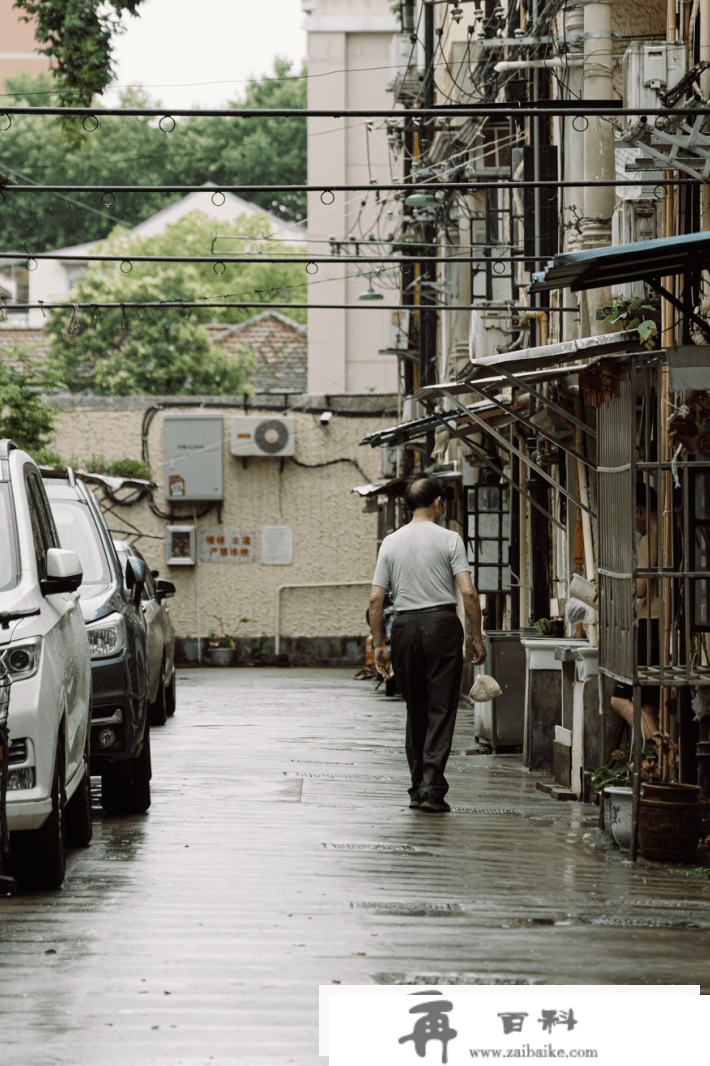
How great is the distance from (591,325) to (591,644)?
3.12m

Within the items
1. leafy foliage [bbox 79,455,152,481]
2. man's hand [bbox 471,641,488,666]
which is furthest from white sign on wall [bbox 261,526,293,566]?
man's hand [bbox 471,641,488,666]

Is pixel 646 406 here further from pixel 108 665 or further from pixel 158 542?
pixel 158 542

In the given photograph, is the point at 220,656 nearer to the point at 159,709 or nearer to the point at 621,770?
the point at 159,709

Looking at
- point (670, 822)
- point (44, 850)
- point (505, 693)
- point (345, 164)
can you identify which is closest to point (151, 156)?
point (345, 164)

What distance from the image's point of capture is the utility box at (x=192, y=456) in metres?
29.4

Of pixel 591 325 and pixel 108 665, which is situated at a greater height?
pixel 591 325

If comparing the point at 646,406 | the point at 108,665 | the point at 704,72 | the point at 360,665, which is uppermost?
the point at 704,72

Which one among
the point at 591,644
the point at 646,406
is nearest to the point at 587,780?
the point at 591,644

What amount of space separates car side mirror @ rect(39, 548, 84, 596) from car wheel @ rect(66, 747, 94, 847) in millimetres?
A: 1485

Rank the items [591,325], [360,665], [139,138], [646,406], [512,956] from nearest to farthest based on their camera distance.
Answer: [512,956] → [646,406] → [591,325] → [360,665] → [139,138]

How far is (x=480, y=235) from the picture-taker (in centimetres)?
2139

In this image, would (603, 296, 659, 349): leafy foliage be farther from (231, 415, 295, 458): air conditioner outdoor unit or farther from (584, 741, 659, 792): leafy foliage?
(231, 415, 295, 458): air conditioner outdoor unit

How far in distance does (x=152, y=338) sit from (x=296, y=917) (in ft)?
141

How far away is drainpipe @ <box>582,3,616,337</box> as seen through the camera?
45.3 ft
